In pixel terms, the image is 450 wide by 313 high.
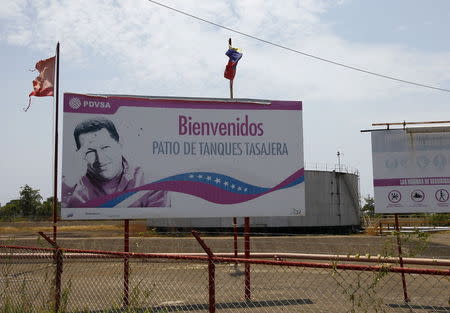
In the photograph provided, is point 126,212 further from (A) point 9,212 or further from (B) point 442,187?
(A) point 9,212

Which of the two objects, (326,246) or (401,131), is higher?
(401,131)

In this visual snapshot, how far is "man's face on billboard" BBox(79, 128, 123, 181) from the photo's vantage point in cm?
1050

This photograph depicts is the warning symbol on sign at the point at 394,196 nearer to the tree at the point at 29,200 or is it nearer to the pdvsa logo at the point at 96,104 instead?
the pdvsa logo at the point at 96,104

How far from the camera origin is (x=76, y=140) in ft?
34.3

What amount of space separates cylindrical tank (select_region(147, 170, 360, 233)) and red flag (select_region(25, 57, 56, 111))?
890 inches

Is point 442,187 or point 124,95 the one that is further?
point 442,187

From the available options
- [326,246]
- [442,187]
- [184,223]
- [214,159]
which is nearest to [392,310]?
[442,187]

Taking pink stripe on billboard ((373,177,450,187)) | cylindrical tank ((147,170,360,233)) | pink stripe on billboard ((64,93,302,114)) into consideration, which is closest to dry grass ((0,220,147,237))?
cylindrical tank ((147,170,360,233))

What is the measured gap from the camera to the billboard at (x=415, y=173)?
1152 cm

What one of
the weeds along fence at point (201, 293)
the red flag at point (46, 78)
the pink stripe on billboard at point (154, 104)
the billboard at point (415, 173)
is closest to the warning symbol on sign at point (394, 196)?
the billboard at point (415, 173)

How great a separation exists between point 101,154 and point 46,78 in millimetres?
2711

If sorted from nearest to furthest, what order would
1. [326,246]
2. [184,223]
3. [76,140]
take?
[76,140] < [326,246] < [184,223]

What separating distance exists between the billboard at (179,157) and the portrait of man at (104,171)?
22mm

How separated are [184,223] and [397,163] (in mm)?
23949
